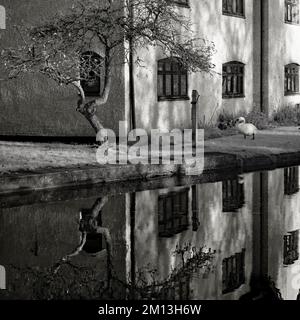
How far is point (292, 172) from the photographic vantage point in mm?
17250

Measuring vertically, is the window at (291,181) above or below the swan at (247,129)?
below

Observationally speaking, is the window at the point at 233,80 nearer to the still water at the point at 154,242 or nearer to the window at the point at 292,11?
the window at the point at 292,11

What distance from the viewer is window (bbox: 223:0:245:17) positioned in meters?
27.2

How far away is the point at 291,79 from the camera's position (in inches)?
1237

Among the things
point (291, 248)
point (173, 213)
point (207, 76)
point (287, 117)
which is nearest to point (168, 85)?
point (207, 76)

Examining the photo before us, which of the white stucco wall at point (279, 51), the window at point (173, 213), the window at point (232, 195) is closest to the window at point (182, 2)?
the white stucco wall at point (279, 51)

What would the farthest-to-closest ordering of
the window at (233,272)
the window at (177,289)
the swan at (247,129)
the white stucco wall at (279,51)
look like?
1. the white stucco wall at (279,51)
2. the swan at (247,129)
3. the window at (233,272)
4. the window at (177,289)

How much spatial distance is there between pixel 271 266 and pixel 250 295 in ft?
4.12

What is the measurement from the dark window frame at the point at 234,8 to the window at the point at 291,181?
10.4 metres

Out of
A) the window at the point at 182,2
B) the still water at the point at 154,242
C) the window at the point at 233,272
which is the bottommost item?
the window at the point at 233,272

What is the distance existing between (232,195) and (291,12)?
19424mm

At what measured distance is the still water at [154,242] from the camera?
291 inches

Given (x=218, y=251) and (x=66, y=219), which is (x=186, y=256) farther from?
(x=66, y=219)

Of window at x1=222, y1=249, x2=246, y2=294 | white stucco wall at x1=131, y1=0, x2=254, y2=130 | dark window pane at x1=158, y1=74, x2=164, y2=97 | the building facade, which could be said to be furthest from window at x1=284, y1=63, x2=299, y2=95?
window at x1=222, y1=249, x2=246, y2=294
